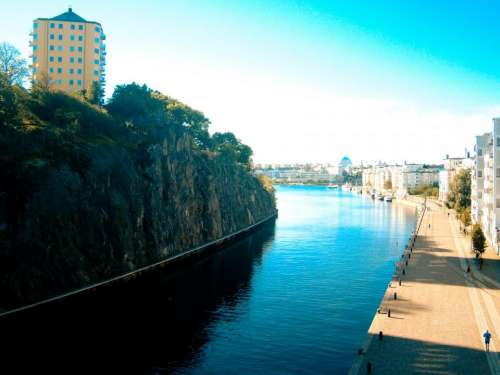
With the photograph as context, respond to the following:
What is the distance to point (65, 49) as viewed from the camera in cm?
9006

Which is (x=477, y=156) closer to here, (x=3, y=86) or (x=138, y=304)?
(x=138, y=304)

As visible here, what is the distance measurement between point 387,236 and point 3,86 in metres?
67.8

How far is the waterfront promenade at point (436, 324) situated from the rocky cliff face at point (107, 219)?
86.3 feet

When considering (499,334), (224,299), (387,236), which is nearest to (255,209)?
(387,236)

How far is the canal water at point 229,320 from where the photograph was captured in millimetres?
29083

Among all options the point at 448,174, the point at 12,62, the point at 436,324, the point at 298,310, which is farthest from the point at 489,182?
the point at 448,174

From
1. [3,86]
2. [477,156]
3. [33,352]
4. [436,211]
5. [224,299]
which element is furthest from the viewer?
[436,211]

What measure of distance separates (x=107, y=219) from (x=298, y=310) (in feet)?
73.6

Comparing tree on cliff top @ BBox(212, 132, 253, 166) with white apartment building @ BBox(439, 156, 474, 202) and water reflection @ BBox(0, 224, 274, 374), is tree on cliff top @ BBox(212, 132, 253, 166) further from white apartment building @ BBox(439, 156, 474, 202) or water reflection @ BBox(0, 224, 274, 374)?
water reflection @ BBox(0, 224, 274, 374)

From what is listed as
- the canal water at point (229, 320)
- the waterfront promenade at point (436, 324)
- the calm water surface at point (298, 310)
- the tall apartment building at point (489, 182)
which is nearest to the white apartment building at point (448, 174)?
the tall apartment building at point (489, 182)

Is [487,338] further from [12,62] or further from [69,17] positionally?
[69,17]

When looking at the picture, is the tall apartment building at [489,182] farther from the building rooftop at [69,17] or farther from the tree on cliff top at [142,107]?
the building rooftop at [69,17]

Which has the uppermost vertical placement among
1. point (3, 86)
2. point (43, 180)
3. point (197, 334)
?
point (3, 86)

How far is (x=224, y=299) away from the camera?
43.6 m
